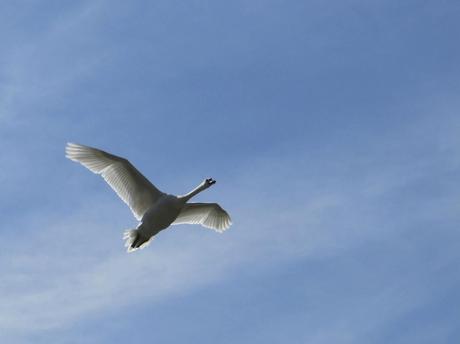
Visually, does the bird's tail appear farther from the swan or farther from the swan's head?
the swan's head

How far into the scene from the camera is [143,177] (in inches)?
2815

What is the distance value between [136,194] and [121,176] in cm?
135

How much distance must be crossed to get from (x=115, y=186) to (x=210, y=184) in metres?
5.57

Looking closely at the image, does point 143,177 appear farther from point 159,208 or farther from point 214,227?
point 214,227

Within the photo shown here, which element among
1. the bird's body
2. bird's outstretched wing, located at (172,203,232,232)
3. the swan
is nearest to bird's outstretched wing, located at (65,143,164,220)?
the swan

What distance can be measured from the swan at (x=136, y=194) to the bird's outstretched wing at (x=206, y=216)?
179cm

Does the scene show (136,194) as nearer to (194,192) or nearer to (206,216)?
(194,192)

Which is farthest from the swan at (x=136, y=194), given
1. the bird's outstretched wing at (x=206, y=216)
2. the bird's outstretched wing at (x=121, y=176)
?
the bird's outstretched wing at (x=206, y=216)

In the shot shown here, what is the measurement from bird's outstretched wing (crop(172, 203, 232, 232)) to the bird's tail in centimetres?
433

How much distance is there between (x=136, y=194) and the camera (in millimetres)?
72312

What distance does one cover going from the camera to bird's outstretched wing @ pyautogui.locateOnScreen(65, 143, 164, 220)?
70688mm

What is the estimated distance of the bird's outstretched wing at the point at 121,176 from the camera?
2783 inches

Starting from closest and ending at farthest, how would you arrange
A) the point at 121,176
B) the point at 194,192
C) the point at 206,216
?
the point at 121,176, the point at 194,192, the point at 206,216

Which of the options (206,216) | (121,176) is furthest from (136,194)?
(206,216)
